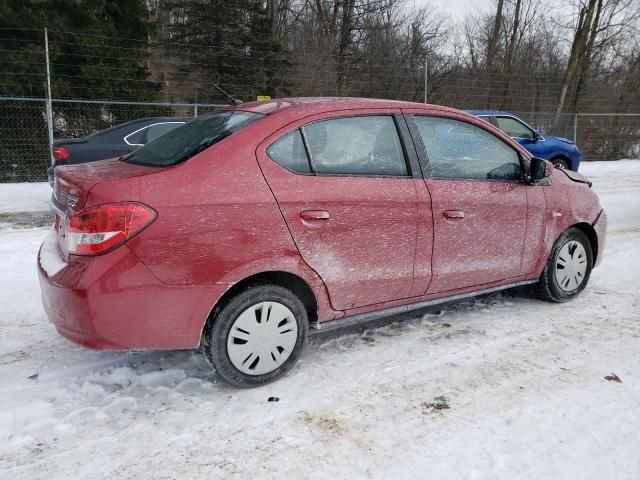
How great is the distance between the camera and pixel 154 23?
46.6 ft

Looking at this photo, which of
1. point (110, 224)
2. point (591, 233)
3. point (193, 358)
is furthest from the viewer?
point (591, 233)

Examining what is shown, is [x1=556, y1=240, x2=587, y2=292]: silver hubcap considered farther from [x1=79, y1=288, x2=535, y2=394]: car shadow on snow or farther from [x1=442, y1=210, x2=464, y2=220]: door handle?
[x1=442, y1=210, x2=464, y2=220]: door handle

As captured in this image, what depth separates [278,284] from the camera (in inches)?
121

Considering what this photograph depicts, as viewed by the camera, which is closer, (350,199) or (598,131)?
(350,199)

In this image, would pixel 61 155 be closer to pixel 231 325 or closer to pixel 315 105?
pixel 315 105

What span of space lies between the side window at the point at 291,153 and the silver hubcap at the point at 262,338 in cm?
79

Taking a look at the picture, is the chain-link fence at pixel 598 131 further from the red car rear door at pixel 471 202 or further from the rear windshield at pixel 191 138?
the rear windshield at pixel 191 138

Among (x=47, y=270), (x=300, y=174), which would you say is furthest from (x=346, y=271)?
(x=47, y=270)

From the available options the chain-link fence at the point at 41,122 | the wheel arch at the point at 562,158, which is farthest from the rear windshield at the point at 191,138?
the wheel arch at the point at 562,158

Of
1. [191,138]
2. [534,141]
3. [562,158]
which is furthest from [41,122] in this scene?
[562,158]

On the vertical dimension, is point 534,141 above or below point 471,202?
above

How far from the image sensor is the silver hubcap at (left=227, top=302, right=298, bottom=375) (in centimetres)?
293

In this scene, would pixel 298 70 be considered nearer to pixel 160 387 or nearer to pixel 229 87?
pixel 229 87

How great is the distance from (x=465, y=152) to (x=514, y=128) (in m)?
8.38
